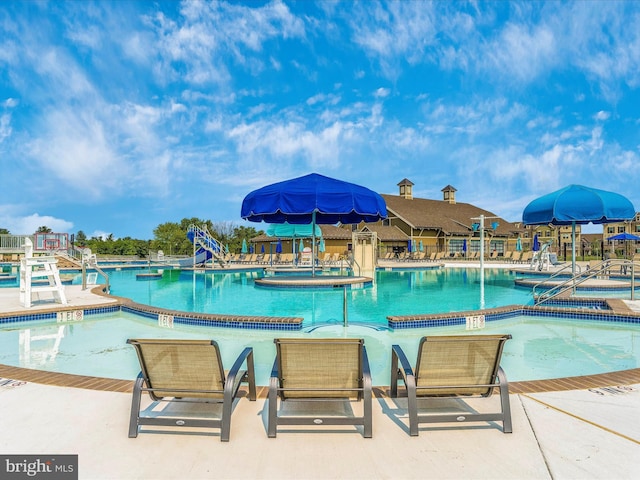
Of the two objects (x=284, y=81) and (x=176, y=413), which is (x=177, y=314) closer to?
(x=176, y=413)

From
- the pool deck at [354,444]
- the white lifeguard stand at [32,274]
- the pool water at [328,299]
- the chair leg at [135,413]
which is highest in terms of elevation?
the white lifeguard stand at [32,274]

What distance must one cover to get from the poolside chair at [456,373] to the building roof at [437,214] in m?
35.3

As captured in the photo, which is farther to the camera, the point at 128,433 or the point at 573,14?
the point at 573,14

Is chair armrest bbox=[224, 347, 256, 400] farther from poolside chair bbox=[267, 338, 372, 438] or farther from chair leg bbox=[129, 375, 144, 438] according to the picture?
chair leg bbox=[129, 375, 144, 438]

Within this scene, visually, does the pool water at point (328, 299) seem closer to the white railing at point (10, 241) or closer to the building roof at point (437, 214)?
the white railing at point (10, 241)

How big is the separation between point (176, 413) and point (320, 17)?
18259 mm

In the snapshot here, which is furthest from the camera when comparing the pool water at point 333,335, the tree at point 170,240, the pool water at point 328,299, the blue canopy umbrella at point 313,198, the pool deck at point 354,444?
the tree at point 170,240

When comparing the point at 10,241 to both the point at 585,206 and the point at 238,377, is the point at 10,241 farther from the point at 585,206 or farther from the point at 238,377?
the point at 585,206

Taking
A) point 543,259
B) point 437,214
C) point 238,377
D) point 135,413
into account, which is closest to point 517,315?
point 238,377

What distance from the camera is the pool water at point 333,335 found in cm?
501

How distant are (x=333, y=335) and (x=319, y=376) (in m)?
4.13

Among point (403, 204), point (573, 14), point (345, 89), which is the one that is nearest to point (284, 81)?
point (345, 89)

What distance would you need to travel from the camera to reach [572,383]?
143 inches

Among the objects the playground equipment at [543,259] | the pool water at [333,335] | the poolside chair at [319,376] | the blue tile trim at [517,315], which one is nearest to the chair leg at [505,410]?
the poolside chair at [319,376]
